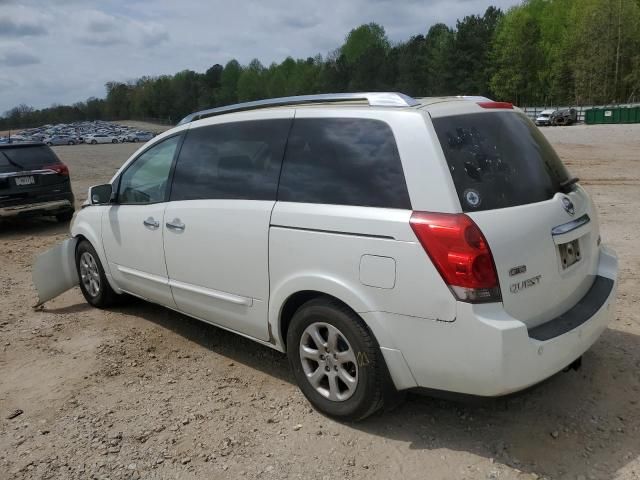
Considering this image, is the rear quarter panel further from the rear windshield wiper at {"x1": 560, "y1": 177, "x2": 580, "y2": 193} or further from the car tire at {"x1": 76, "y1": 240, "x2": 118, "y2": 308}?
the car tire at {"x1": 76, "y1": 240, "x2": 118, "y2": 308}

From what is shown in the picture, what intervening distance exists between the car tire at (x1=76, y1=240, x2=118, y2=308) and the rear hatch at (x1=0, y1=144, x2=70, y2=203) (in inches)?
200

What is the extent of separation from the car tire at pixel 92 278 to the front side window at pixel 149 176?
2.68 feet

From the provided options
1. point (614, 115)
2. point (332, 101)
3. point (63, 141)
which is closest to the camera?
point (332, 101)

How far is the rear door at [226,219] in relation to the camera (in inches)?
148

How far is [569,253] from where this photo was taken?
10.9 ft

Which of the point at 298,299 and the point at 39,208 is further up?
the point at 298,299

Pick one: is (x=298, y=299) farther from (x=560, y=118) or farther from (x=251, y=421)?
(x=560, y=118)

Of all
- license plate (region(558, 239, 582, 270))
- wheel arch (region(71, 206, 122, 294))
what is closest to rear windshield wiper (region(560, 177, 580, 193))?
license plate (region(558, 239, 582, 270))

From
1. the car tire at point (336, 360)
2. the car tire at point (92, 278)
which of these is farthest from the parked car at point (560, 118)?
the car tire at point (336, 360)

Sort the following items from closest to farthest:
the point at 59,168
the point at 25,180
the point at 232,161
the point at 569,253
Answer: the point at 569,253 < the point at 232,161 < the point at 25,180 < the point at 59,168

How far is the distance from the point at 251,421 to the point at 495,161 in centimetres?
207

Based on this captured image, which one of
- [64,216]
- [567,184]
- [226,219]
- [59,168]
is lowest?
[64,216]

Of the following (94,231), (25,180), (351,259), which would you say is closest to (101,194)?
(94,231)

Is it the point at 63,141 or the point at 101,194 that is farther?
the point at 63,141
